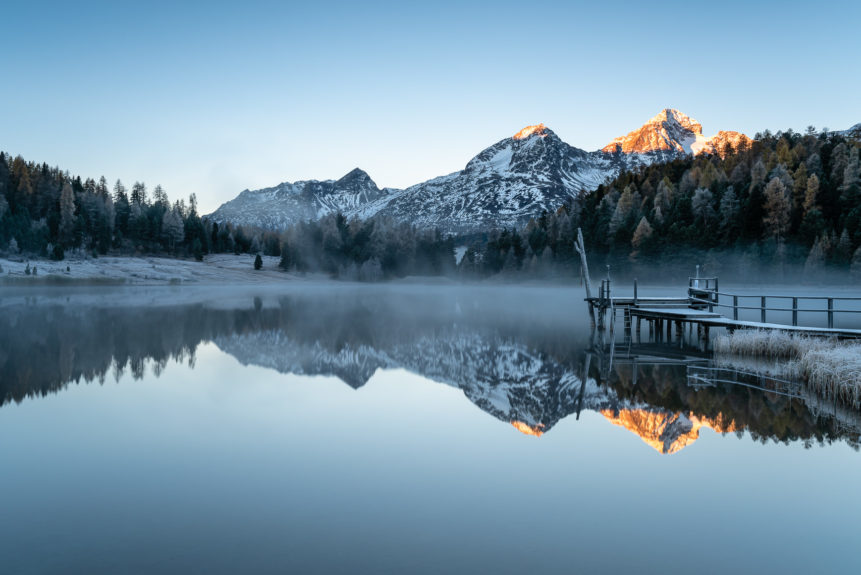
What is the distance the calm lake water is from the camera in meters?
6.28

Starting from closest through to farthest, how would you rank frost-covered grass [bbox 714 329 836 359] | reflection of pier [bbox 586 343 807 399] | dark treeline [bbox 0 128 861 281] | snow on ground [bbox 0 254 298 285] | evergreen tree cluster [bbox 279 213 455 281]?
reflection of pier [bbox 586 343 807 399], frost-covered grass [bbox 714 329 836 359], dark treeline [bbox 0 128 861 281], snow on ground [bbox 0 254 298 285], evergreen tree cluster [bbox 279 213 455 281]

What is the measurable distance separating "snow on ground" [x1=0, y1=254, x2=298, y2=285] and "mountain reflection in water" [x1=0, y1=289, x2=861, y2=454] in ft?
200

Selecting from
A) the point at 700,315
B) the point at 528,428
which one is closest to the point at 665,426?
the point at 528,428

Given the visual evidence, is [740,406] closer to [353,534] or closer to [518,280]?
[353,534]

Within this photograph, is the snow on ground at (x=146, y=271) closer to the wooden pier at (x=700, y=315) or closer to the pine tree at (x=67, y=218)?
the pine tree at (x=67, y=218)

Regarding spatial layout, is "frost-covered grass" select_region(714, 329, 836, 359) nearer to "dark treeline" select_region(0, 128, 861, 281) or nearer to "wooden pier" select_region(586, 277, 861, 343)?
"wooden pier" select_region(586, 277, 861, 343)

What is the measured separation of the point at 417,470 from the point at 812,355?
42.1 ft

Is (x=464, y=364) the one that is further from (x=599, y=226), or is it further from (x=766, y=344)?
(x=599, y=226)

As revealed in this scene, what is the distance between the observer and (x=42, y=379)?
16078 mm

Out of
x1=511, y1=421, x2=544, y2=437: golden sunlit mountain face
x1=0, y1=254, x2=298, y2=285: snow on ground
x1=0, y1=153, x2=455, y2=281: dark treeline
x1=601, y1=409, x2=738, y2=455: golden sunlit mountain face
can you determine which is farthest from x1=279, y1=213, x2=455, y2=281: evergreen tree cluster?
x1=511, y1=421, x2=544, y2=437: golden sunlit mountain face

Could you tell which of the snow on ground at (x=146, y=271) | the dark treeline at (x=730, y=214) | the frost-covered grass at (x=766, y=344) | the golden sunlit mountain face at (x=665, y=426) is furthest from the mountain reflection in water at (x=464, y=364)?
the dark treeline at (x=730, y=214)

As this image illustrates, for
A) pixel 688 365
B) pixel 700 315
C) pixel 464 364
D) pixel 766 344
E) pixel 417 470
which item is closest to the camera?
pixel 417 470

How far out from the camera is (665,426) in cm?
1179

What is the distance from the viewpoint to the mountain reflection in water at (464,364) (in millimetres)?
12328
